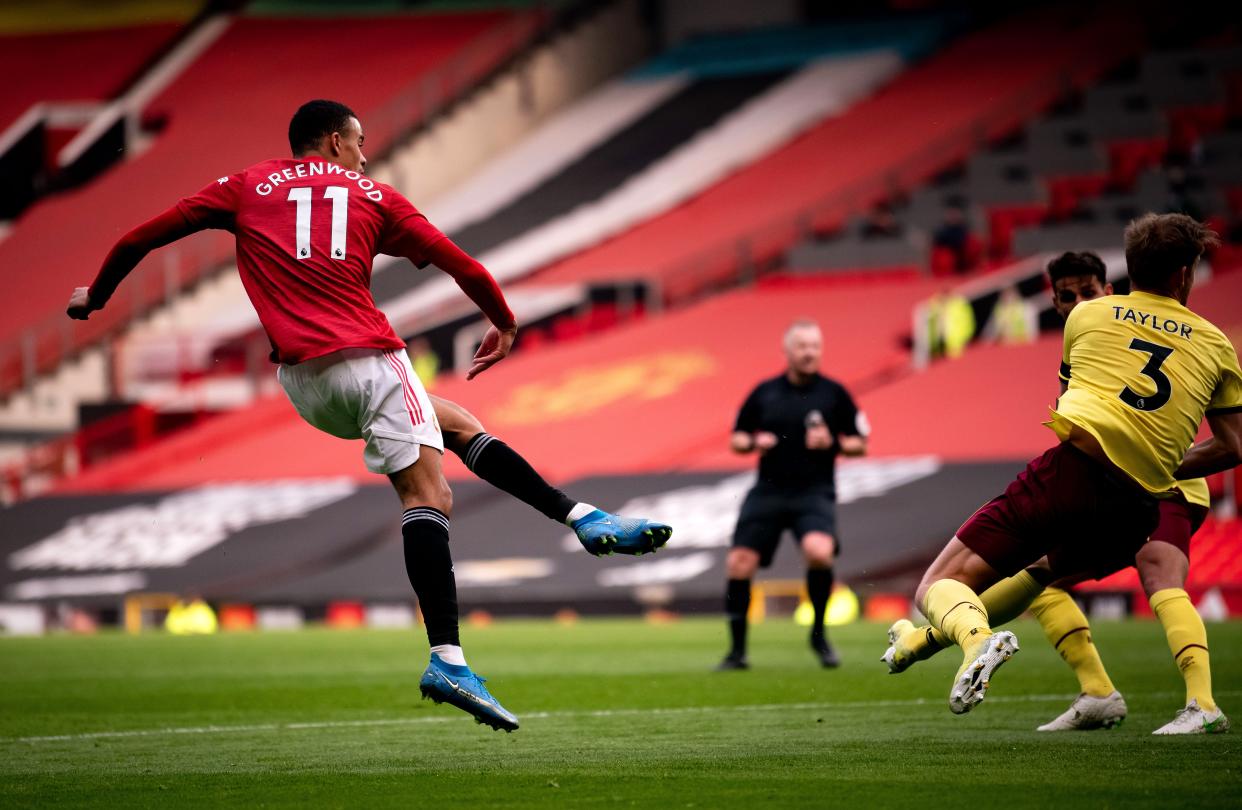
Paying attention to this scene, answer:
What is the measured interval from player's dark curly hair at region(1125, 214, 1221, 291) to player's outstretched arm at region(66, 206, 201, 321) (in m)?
3.18

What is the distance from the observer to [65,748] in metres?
7.38

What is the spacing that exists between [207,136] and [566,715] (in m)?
25.8

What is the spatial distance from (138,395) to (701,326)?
8.56 m

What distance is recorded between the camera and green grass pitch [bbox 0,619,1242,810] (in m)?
5.79

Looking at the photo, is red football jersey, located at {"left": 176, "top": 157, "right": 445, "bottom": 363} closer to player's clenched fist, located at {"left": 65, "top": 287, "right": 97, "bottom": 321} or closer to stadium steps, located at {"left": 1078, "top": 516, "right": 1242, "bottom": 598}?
player's clenched fist, located at {"left": 65, "top": 287, "right": 97, "bottom": 321}

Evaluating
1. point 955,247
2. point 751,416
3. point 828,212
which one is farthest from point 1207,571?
point 828,212

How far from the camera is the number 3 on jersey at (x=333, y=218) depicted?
21.8ft

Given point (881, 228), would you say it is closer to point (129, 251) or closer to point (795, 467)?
point (795, 467)

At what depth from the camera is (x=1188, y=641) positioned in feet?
23.4

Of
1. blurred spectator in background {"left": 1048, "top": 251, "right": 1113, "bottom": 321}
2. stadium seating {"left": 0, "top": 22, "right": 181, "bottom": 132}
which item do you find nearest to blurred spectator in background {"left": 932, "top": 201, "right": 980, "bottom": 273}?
stadium seating {"left": 0, "top": 22, "right": 181, "bottom": 132}

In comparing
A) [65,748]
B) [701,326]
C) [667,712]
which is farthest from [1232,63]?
[65,748]

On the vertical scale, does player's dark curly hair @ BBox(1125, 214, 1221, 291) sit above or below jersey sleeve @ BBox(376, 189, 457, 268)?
below

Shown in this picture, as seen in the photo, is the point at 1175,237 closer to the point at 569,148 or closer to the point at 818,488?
the point at 818,488

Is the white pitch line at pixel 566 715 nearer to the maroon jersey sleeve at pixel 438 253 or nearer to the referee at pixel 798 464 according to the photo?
the maroon jersey sleeve at pixel 438 253
